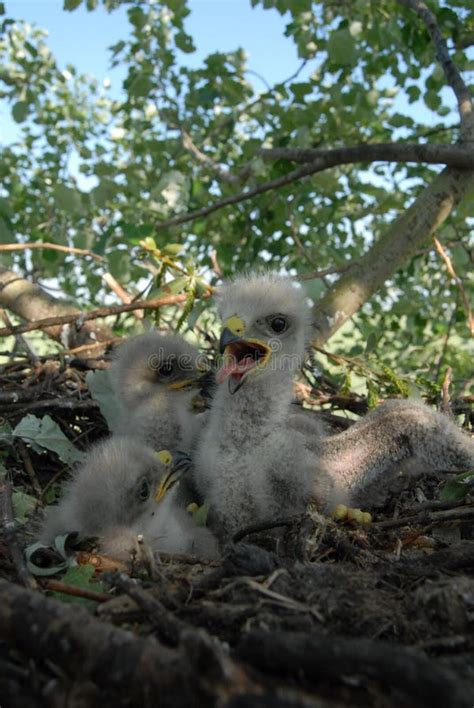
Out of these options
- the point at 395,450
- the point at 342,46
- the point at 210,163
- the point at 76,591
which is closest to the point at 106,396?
the point at 395,450

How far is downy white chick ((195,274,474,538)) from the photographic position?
221 cm

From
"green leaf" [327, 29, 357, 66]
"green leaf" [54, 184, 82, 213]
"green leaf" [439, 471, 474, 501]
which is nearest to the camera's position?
"green leaf" [439, 471, 474, 501]

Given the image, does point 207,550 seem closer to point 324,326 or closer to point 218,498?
point 218,498

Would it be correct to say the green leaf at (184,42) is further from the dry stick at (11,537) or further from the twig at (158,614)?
the twig at (158,614)

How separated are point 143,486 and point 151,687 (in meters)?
1.36

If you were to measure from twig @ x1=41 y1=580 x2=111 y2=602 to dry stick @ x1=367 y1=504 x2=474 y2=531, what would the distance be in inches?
37.9

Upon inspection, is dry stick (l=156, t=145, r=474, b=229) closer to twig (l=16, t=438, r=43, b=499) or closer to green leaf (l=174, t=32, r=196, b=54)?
green leaf (l=174, t=32, r=196, b=54)

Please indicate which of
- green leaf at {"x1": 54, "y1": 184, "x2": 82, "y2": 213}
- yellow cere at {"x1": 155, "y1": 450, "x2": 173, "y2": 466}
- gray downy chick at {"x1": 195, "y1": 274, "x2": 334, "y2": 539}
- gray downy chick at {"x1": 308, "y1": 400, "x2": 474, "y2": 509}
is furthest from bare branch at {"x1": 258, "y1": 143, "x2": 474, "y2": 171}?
yellow cere at {"x1": 155, "y1": 450, "x2": 173, "y2": 466}

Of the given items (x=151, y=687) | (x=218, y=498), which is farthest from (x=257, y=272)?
(x=151, y=687)

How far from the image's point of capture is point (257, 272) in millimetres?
2871

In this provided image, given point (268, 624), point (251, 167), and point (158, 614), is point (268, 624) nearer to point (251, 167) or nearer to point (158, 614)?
point (158, 614)

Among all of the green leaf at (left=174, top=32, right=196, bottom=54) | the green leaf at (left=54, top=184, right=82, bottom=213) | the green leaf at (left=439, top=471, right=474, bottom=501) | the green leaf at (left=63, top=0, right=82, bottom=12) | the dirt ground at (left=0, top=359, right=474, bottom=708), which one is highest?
the green leaf at (left=174, top=32, right=196, bottom=54)

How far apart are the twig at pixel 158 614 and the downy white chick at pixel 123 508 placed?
29.3 inches

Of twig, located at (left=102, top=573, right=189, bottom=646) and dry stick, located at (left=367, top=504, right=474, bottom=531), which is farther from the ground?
dry stick, located at (left=367, top=504, right=474, bottom=531)
